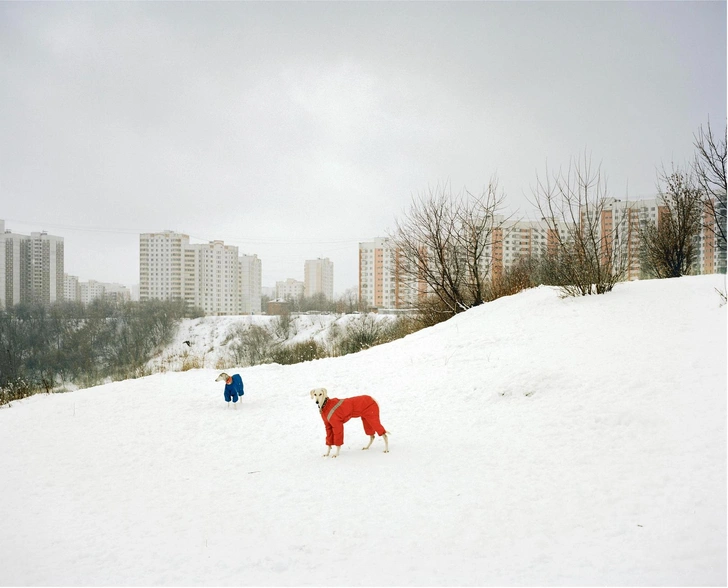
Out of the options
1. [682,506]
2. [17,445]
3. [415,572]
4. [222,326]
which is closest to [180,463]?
[17,445]

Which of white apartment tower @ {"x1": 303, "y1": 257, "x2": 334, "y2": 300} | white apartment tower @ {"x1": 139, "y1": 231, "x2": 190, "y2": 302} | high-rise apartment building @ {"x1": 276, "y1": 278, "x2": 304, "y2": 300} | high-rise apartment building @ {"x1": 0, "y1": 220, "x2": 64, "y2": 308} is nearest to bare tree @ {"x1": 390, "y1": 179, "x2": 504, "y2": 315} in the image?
high-rise apartment building @ {"x1": 0, "y1": 220, "x2": 64, "y2": 308}

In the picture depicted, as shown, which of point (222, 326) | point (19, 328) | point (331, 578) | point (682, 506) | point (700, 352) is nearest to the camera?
point (331, 578)

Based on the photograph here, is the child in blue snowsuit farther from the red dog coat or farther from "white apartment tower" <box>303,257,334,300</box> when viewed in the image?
"white apartment tower" <box>303,257,334,300</box>

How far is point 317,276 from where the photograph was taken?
96.6 metres

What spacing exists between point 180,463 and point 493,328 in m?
6.97

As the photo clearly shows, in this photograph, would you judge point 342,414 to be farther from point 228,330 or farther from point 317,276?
point 317,276

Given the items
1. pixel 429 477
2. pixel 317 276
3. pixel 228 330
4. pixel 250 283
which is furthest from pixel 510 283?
pixel 317 276

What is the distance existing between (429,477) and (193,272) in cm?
6343

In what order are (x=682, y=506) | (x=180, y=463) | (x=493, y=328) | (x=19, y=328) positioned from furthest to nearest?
(x=19, y=328) → (x=493, y=328) → (x=180, y=463) → (x=682, y=506)

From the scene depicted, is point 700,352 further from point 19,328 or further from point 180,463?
point 19,328

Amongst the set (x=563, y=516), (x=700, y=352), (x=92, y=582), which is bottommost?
(x=92, y=582)

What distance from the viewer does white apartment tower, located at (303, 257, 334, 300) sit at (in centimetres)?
9594

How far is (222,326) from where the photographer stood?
145ft

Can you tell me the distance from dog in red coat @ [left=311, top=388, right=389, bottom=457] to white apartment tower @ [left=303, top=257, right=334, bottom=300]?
90.0 m
